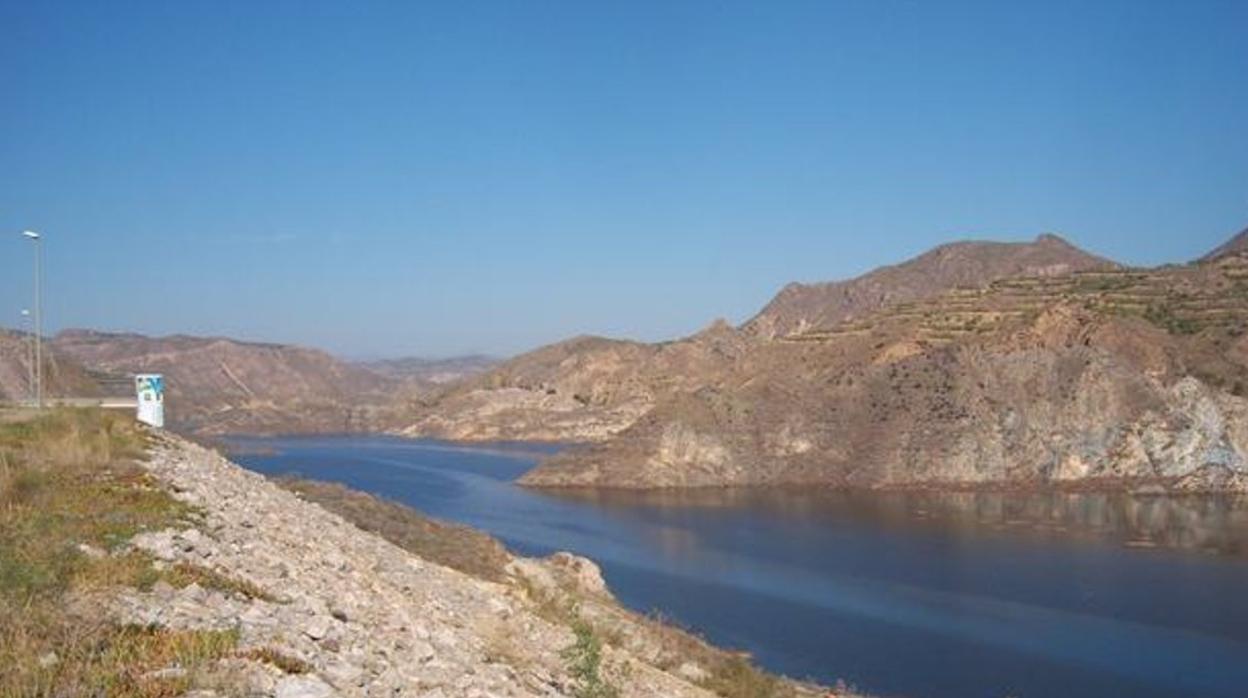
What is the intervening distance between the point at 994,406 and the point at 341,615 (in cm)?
10185

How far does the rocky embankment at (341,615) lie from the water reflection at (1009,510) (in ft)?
181

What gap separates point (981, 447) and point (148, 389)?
87.2 m

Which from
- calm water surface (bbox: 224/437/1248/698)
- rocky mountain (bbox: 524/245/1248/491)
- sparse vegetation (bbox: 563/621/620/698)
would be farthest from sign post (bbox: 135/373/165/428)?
rocky mountain (bbox: 524/245/1248/491)

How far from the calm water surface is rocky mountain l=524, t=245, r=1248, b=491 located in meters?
6.74

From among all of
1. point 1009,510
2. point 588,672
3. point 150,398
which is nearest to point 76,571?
point 588,672

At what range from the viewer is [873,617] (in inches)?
1989

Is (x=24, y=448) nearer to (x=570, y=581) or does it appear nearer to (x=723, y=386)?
(x=570, y=581)

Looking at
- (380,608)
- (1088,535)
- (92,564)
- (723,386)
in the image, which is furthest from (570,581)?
(723,386)

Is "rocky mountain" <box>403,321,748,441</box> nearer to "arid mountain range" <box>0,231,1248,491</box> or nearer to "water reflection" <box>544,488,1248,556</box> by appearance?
"arid mountain range" <box>0,231,1248,491</box>

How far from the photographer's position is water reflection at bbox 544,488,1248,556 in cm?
7556

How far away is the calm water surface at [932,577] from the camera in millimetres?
42438

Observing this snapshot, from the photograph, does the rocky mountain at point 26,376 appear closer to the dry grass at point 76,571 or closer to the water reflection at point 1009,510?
the water reflection at point 1009,510

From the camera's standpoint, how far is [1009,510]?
88.6 m

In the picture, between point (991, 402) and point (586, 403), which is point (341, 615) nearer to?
point (991, 402)
